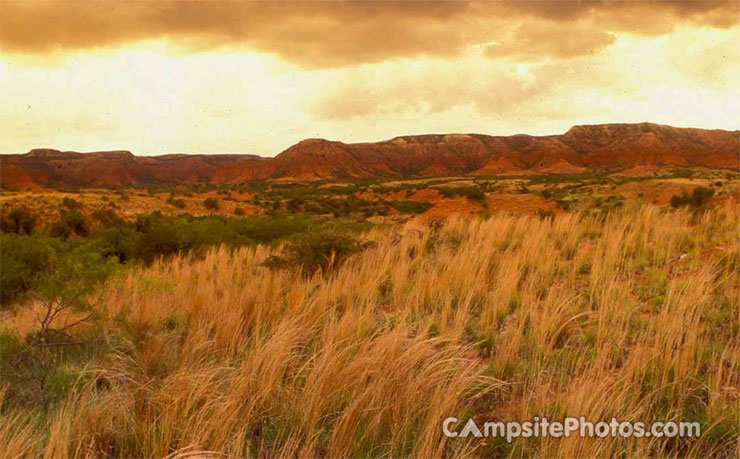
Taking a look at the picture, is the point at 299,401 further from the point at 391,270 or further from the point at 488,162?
the point at 488,162

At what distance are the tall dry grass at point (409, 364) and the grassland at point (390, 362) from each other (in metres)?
0.02

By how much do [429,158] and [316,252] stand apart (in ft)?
528

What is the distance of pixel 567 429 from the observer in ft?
8.84

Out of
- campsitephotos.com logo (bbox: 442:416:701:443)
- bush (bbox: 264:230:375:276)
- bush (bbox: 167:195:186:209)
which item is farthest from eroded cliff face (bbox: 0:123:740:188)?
campsitephotos.com logo (bbox: 442:416:701:443)

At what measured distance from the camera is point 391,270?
261 inches

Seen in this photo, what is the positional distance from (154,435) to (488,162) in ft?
512

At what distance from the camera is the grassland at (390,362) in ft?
8.95

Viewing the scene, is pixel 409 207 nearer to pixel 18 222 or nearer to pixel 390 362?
pixel 18 222

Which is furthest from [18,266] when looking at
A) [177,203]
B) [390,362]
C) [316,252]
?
[177,203]

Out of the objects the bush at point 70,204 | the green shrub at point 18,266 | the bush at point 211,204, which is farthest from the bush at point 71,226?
the bush at point 211,204

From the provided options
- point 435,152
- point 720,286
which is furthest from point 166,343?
point 435,152

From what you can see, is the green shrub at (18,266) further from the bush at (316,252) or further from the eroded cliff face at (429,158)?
the eroded cliff face at (429,158)

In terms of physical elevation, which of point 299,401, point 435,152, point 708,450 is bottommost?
point 708,450

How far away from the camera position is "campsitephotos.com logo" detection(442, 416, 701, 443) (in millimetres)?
2664
